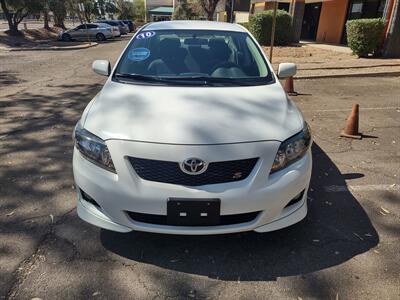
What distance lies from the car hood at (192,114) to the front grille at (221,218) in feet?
1.75

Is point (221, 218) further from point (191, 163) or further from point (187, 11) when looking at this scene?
point (187, 11)

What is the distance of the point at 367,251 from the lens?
9.70ft

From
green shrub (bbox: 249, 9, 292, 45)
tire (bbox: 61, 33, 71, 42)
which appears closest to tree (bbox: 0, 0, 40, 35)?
tire (bbox: 61, 33, 71, 42)

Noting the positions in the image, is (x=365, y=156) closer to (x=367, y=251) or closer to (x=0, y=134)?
(x=367, y=251)

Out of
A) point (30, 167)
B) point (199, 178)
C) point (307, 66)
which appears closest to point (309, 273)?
point (199, 178)

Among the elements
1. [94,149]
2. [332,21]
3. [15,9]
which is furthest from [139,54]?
[15,9]

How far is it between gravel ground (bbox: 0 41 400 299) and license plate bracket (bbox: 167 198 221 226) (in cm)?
42

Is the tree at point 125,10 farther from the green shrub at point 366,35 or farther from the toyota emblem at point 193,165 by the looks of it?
the toyota emblem at point 193,165

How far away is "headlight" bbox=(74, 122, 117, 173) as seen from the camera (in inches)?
104

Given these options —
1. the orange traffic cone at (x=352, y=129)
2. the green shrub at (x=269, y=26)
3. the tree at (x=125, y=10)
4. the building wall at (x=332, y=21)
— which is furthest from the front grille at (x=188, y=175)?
the tree at (x=125, y=10)

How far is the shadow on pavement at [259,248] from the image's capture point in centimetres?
275

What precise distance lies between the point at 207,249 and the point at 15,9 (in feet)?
103

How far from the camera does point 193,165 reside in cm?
252

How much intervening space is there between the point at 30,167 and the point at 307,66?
33.7ft
